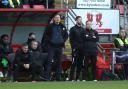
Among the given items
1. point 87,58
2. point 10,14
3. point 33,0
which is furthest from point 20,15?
point 87,58

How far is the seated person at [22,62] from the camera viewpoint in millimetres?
19453

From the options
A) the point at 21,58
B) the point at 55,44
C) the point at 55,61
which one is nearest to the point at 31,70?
the point at 21,58

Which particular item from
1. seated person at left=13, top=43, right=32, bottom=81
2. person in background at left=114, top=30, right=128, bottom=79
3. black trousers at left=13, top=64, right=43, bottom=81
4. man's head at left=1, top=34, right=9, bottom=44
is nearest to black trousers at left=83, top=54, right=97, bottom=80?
person in background at left=114, top=30, right=128, bottom=79

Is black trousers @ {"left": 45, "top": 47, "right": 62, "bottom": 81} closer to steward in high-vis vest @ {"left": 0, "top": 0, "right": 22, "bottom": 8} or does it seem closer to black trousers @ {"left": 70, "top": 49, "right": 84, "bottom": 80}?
black trousers @ {"left": 70, "top": 49, "right": 84, "bottom": 80}

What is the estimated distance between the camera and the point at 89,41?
66.2 feet

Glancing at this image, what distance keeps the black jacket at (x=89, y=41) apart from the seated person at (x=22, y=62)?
1.78 meters

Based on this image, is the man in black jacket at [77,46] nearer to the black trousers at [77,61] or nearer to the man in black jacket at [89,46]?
the black trousers at [77,61]

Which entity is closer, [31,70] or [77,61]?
[31,70]

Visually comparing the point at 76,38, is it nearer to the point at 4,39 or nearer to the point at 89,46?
the point at 89,46

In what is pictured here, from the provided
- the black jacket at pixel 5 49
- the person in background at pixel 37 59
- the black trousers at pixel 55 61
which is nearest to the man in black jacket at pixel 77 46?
the black trousers at pixel 55 61

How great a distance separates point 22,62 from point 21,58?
13cm

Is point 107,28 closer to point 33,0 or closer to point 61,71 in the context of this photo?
point 33,0

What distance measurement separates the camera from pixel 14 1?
73.9 feet

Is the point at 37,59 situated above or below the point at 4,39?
below
